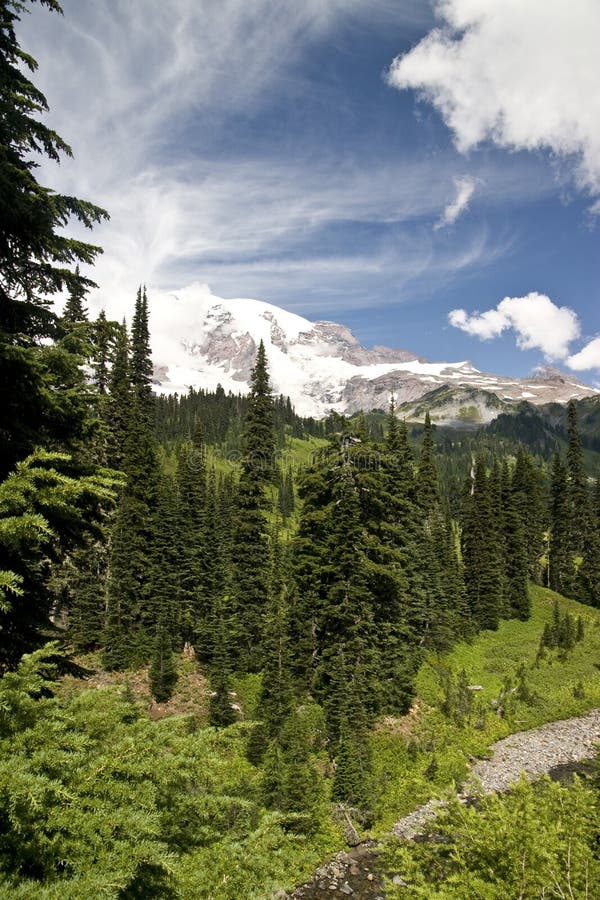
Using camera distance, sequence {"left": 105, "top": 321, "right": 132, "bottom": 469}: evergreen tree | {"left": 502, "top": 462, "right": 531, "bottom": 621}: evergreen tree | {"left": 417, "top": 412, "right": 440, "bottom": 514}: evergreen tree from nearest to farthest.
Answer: {"left": 105, "top": 321, "right": 132, "bottom": 469}: evergreen tree → {"left": 417, "top": 412, "right": 440, "bottom": 514}: evergreen tree → {"left": 502, "top": 462, "right": 531, "bottom": 621}: evergreen tree

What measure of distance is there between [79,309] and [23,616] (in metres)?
37.3

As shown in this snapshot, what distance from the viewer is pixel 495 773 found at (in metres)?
27.1

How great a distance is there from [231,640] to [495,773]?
17.3m

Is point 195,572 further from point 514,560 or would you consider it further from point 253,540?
point 514,560

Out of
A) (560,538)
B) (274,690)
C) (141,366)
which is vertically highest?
(141,366)

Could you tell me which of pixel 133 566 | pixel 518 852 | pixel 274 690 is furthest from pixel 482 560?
pixel 518 852

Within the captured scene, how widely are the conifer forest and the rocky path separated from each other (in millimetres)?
909

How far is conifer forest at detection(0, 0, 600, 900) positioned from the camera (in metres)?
5.66

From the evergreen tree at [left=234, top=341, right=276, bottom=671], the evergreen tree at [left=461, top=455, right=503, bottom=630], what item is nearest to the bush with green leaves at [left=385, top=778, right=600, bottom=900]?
the evergreen tree at [left=234, top=341, right=276, bottom=671]

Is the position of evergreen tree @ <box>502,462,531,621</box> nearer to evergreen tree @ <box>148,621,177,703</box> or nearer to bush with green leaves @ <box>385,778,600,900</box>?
evergreen tree @ <box>148,621,177,703</box>

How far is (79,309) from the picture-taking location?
40719mm

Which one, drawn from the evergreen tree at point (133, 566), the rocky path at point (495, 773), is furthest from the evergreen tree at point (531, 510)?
the evergreen tree at point (133, 566)

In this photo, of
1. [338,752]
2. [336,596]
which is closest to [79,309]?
[336,596]

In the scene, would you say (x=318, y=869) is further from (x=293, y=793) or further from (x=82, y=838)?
(x=82, y=838)
